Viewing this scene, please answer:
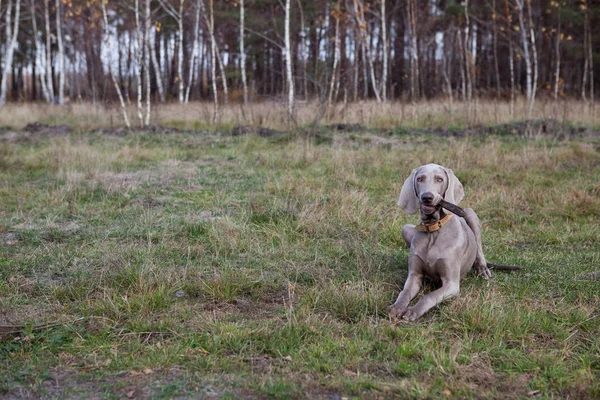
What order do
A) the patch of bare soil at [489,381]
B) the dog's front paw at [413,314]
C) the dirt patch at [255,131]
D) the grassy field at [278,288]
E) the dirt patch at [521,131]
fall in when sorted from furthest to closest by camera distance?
the dirt patch at [255,131]
the dirt patch at [521,131]
the dog's front paw at [413,314]
the grassy field at [278,288]
the patch of bare soil at [489,381]

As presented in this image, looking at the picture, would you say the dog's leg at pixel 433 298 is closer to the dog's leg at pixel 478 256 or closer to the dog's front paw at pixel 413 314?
the dog's front paw at pixel 413 314

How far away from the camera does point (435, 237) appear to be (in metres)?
4.31

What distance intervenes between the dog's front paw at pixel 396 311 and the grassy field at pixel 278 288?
9 centimetres

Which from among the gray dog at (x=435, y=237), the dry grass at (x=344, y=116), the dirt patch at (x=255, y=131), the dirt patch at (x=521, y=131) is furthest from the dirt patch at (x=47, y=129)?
the gray dog at (x=435, y=237)

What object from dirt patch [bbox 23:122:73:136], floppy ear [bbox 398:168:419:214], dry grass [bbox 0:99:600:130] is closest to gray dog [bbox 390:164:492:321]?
floppy ear [bbox 398:168:419:214]

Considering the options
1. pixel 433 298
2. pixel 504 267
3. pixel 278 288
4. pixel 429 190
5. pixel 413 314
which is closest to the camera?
pixel 413 314

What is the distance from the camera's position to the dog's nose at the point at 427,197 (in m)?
4.02

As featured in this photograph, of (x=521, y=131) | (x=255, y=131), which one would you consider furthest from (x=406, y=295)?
(x=521, y=131)

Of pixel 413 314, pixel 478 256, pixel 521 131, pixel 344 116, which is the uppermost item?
pixel 344 116

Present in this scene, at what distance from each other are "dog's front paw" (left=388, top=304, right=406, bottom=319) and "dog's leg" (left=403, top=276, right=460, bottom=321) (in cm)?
3

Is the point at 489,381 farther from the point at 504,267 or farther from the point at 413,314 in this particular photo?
the point at 504,267

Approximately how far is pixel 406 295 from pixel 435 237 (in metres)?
0.50

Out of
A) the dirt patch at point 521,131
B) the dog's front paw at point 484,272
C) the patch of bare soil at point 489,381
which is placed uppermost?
the dirt patch at point 521,131

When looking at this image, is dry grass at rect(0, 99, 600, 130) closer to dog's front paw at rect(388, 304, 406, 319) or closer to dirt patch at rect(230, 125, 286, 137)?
dirt patch at rect(230, 125, 286, 137)
